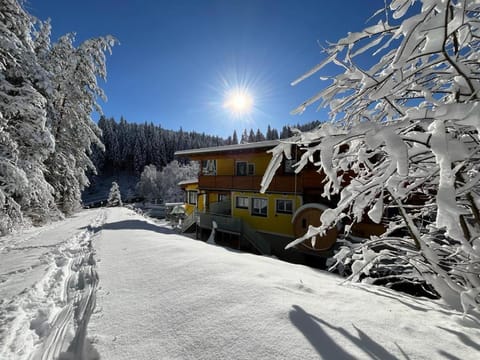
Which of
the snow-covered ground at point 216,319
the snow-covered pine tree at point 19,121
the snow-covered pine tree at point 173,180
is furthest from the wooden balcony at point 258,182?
the snow-covered pine tree at point 173,180

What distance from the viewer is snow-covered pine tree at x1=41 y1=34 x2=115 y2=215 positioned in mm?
14109

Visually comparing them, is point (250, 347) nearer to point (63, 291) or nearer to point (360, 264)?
point (360, 264)

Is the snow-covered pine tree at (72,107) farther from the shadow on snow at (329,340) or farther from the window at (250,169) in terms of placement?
the shadow on snow at (329,340)

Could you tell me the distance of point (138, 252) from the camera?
5.01 meters

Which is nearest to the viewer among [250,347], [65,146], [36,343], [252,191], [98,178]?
[250,347]

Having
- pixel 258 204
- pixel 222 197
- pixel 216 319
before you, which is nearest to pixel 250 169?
pixel 258 204

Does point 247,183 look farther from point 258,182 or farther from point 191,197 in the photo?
point 191,197

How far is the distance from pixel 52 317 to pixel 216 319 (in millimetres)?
1959

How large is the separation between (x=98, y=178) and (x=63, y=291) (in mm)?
78120

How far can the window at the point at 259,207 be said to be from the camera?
13.4 m

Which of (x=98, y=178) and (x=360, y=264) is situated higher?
(x=98, y=178)

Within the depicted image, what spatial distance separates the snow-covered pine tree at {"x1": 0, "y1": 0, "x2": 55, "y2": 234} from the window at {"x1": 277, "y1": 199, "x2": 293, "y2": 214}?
10.5 metres

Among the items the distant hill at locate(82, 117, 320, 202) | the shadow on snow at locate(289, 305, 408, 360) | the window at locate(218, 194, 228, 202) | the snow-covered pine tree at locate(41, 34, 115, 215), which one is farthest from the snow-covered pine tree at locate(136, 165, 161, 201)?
the shadow on snow at locate(289, 305, 408, 360)

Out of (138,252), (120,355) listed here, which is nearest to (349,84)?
(120,355)
